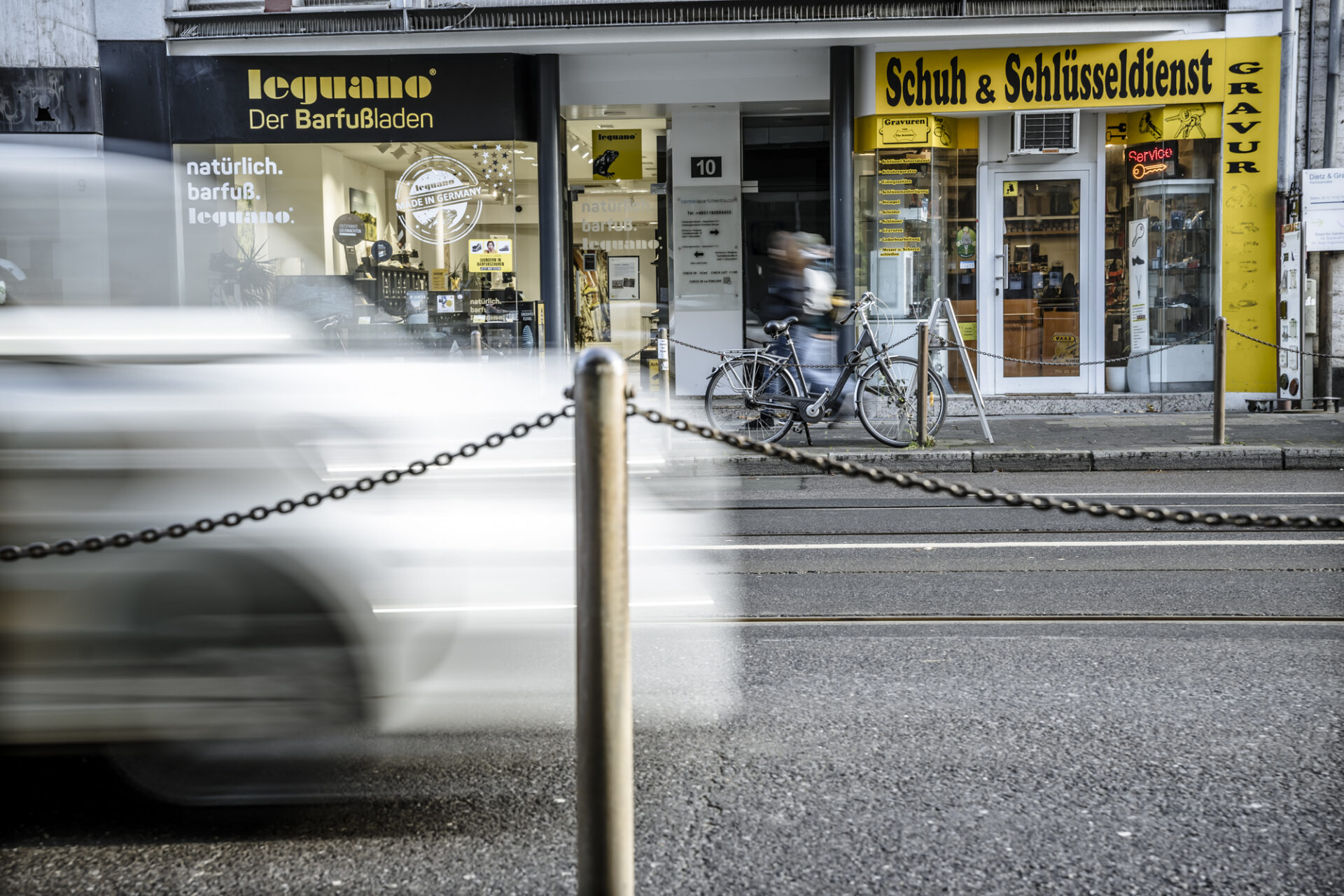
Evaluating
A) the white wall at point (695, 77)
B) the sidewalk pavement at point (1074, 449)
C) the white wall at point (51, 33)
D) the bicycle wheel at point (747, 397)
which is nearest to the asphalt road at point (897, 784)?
the sidewalk pavement at point (1074, 449)

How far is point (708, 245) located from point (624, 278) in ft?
3.82

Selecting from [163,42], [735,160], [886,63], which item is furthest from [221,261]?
[886,63]

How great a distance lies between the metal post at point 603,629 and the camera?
7.85ft

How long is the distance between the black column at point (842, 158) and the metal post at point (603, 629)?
454 inches

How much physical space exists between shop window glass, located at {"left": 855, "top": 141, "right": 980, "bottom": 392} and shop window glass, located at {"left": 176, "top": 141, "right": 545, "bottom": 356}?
12.1 feet

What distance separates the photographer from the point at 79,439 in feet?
10.3

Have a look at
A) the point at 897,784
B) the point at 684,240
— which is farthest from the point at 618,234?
the point at 897,784

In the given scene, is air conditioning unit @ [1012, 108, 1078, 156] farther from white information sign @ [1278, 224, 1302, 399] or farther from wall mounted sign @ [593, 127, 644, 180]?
wall mounted sign @ [593, 127, 644, 180]

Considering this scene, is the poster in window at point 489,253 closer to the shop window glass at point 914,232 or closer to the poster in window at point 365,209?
the poster in window at point 365,209

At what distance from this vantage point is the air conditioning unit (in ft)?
45.0

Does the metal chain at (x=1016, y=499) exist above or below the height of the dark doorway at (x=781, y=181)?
below

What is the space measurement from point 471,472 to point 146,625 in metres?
0.90

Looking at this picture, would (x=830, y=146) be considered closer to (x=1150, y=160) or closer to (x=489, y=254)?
(x=1150, y=160)

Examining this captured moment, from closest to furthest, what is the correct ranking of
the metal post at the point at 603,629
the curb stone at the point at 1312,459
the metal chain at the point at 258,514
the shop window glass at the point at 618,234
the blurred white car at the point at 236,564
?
1. the metal post at the point at 603,629
2. the metal chain at the point at 258,514
3. the blurred white car at the point at 236,564
4. the curb stone at the point at 1312,459
5. the shop window glass at the point at 618,234
